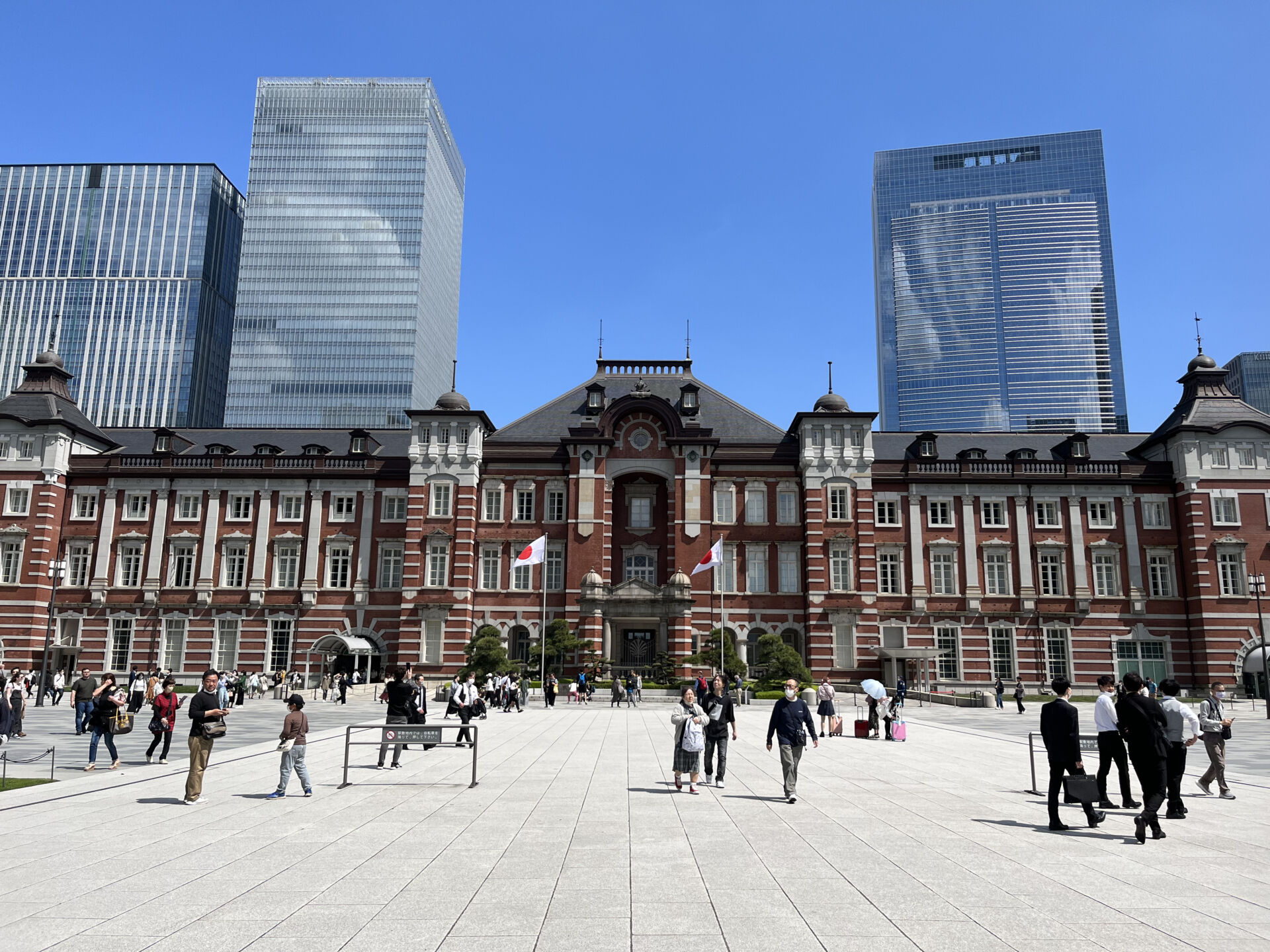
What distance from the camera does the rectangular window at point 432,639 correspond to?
50.9 meters

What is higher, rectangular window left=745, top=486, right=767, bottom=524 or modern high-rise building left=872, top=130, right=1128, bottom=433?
modern high-rise building left=872, top=130, right=1128, bottom=433

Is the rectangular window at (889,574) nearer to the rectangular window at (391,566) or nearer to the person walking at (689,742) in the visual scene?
the rectangular window at (391,566)

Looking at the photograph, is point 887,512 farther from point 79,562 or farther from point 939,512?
point 79,562

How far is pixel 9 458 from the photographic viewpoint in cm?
5306

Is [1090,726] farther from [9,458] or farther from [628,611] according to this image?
[9,458]

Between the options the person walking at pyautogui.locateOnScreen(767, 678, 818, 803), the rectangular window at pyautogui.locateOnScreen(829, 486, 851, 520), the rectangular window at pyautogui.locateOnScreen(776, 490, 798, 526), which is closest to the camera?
the person walking at pyautogui.locateOnScreen(767, 678, 818, 803)

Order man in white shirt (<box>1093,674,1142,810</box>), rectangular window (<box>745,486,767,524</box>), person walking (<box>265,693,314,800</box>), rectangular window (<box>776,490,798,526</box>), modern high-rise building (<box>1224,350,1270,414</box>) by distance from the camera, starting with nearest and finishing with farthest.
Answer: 1. man in white shirt (<box>1093,674,1142,810</box>)
2. person walking (<box>265,693,314,800</box>)
3. rectangular window (<box>776,490,798,526</box>)
4. rectangular window (<box>745,486,767,524</box>)
5. modern high-rise building (<box>1224,350,1270,414</box>)

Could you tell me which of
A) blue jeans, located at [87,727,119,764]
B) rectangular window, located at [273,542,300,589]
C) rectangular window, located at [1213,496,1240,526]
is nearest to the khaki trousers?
blue jeans, located at [87,727,119,764]

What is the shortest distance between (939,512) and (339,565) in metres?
36.0

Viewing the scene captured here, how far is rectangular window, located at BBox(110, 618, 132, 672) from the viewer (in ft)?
172

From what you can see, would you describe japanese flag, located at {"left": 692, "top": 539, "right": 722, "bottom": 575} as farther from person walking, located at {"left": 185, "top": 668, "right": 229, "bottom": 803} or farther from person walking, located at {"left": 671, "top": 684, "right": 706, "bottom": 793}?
person walking, located at {"left": 185, "top": 668, "right": 229, "bottom": 803}

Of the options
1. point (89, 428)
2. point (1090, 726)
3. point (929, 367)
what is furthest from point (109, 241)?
point (1090, 726)

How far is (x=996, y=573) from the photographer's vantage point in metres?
53.3

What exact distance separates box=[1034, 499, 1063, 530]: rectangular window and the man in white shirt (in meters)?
43.5
